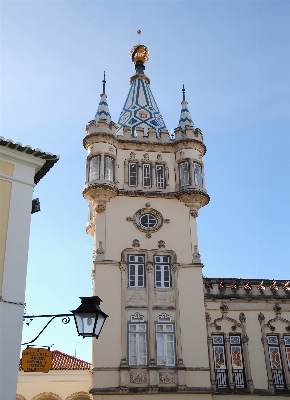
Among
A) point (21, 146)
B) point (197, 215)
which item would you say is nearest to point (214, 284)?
point (197, 215)

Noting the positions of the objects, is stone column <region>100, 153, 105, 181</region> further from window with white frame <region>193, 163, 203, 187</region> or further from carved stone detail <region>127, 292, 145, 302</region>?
carved stone detail <region>127, 292, 145, 302</region>

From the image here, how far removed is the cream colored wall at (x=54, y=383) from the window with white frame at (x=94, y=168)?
11145mm

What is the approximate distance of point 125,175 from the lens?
26.1m

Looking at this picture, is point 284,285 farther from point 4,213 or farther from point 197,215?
point 4,213

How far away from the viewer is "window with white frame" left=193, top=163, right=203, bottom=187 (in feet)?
86.1

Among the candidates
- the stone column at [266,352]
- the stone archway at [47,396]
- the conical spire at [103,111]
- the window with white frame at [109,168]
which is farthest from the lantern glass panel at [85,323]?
the stone archway at [47,396]

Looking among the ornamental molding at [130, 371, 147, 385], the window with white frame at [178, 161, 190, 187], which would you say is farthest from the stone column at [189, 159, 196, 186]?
the ornamental molding at [130, 371, 147, 385]

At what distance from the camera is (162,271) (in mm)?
23938

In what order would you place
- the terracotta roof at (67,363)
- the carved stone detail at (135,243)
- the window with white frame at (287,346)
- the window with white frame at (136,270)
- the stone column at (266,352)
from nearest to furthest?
the stone column at (266,352), the window with white frame at (136,270), the window with white frame at (287,346), the carved stone detail at (135,243), the terracotta roof at (67,363)

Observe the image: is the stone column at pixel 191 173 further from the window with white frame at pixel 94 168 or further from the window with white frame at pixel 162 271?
the window with white frame at pixel 94 168

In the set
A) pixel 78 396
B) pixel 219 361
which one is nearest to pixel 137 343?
pixel 219 361

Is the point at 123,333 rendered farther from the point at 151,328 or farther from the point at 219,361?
the point at 219,361

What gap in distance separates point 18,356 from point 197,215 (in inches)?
635

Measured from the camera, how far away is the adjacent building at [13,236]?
10.7 meters
